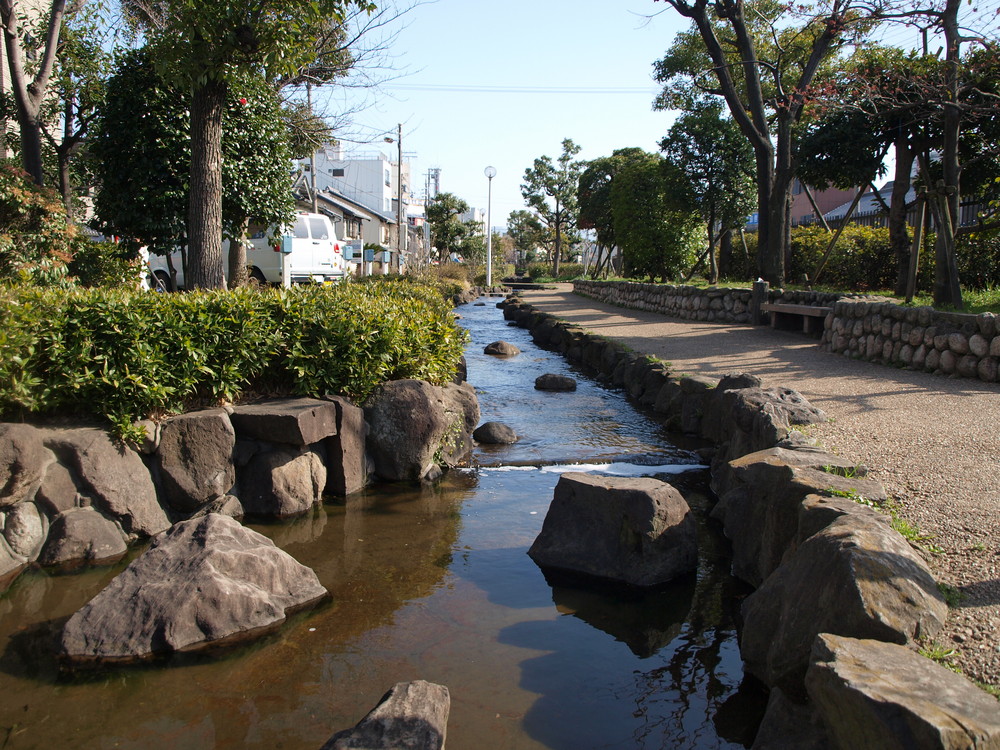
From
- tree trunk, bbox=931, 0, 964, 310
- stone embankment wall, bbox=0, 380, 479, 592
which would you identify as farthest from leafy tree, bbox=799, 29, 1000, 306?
stone embankment wall, bbox=0, 380, 479, 592

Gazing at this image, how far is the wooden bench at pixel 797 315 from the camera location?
526 inches

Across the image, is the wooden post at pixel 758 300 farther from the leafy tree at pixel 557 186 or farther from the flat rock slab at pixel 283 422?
the leafy tree at pixel 557 186

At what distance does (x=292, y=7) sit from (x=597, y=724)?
769 cm

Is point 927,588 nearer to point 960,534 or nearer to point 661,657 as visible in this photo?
point 960,534

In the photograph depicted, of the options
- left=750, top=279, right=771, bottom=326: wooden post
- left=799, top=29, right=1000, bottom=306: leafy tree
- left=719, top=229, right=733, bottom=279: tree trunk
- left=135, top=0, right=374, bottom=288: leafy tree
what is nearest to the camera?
left=135, top=0, right=374, bottom=288: leafy tree

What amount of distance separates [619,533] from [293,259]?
582 inches

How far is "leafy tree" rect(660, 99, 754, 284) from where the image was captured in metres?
21.3

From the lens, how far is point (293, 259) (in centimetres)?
1836

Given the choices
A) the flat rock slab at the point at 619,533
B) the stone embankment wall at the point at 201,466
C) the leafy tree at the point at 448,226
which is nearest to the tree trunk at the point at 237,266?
the stone embankment wall at the point at 201,466

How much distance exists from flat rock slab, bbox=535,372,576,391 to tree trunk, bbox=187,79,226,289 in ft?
17.4

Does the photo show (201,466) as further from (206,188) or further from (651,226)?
(651,226)

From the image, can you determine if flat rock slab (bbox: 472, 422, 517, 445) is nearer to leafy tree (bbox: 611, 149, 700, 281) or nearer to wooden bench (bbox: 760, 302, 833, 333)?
wooden bench (bbox: 760, 302, 833, 333)

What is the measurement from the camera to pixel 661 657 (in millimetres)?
4312

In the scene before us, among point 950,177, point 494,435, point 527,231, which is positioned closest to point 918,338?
point 950,177
